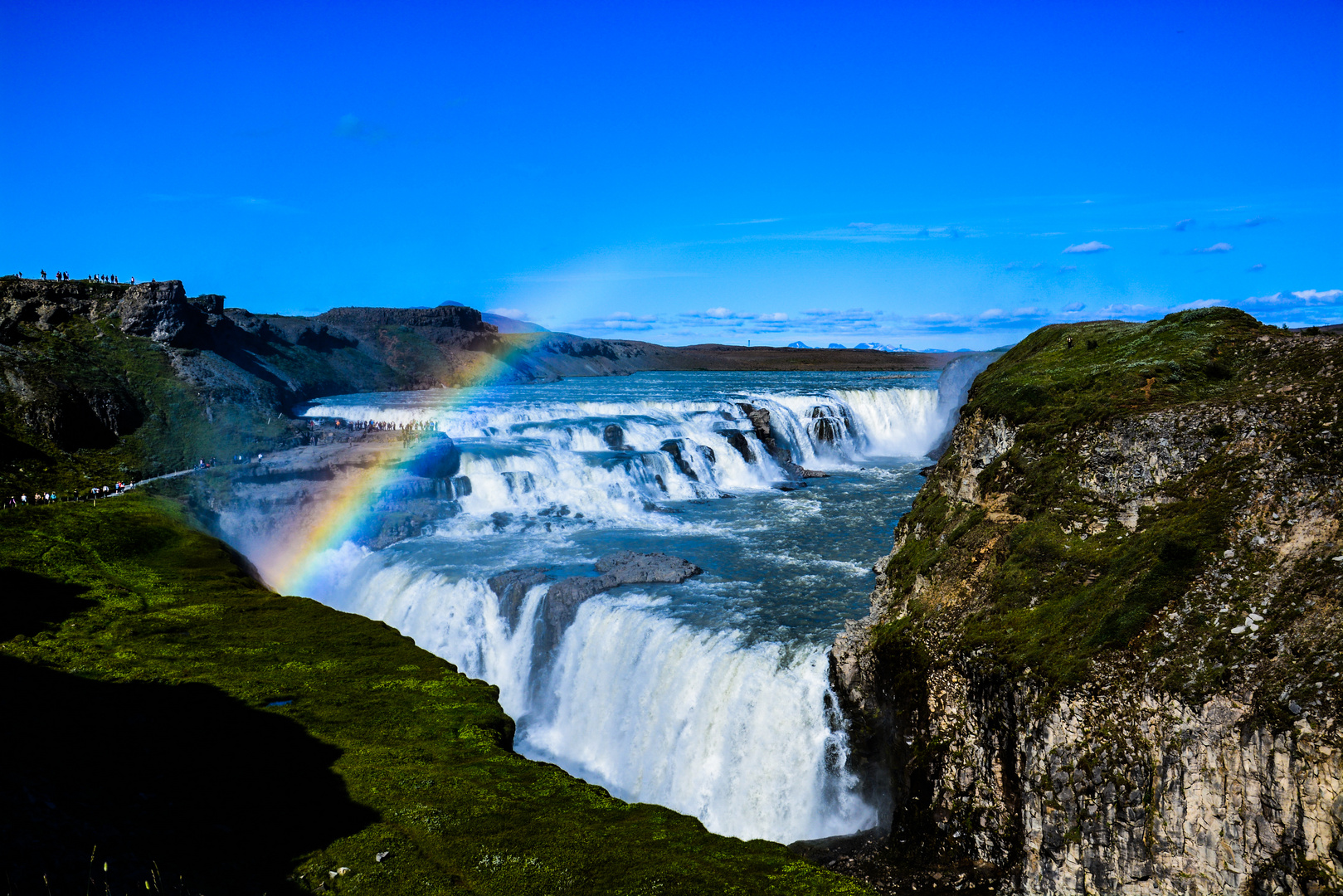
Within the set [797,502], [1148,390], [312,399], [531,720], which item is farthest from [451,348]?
[1148,390]

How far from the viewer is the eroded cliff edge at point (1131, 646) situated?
13266 millimetres

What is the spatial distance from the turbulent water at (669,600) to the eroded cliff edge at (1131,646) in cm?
237

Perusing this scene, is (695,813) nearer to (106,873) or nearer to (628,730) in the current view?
(628,730)

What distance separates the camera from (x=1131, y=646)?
15.6 meters

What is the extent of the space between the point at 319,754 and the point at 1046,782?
1478 centimetres

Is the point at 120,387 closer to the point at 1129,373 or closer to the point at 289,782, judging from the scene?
the point at 289,782

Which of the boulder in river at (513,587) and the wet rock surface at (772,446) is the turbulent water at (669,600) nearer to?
the boulder in river at (513,587)

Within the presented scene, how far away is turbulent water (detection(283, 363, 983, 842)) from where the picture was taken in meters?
22.0

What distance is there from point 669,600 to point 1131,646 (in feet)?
52.8

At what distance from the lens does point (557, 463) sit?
49.5 metres

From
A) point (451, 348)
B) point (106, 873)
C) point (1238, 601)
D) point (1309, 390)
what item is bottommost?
point (106, 873)

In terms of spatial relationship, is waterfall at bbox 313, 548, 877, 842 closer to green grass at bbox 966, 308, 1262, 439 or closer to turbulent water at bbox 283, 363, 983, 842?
turbulent water at bbox 283, 363, 983, 842

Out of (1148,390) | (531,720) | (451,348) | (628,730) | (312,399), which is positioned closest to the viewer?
(1148,390)

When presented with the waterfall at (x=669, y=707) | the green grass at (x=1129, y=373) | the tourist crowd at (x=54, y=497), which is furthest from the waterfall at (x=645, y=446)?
the green grass at (x=1129, y=373)
